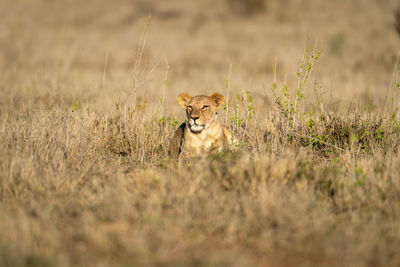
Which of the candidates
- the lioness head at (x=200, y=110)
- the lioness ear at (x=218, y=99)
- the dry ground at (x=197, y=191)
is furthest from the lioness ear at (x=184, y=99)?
the dry ground at (x=197, y=191)

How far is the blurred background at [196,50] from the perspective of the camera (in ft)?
34.2

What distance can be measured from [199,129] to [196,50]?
1444 cm

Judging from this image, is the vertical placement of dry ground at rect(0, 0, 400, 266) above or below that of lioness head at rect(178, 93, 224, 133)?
below

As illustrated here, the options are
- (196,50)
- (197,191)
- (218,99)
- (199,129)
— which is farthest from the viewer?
(196,50)

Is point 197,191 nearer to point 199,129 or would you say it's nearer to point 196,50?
point 199,129

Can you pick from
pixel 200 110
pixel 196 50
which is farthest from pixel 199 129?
pixel 196 50

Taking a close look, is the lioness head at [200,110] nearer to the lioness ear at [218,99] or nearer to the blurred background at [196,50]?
the lioness ear at [218,99]

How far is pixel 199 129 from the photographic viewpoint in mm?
5672

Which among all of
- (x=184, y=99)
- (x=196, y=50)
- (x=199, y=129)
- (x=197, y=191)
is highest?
(x=196, y=50)

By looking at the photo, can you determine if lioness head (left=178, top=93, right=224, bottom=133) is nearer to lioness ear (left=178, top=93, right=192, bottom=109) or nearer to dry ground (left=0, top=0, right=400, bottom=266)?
lioness ear (left=178, top=93, right=192, bottom=109)

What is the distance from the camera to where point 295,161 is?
4645mm

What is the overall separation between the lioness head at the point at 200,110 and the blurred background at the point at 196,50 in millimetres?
781

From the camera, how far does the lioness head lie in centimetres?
559

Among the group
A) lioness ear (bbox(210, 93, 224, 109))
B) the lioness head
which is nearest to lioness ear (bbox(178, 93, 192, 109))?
the lioness head
